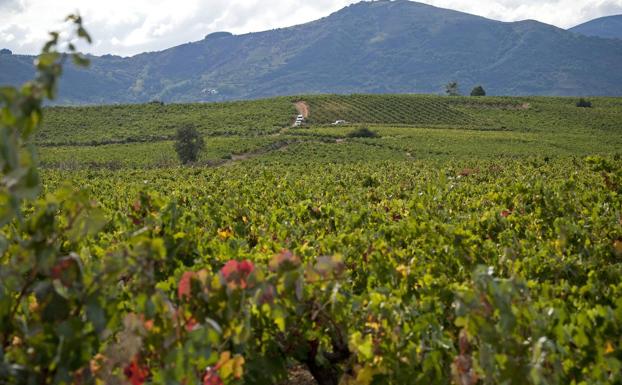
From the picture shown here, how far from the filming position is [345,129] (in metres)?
78.1

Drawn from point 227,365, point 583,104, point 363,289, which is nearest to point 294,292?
point 227,365

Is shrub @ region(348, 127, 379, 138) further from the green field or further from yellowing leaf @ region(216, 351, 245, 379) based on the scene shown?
yellowing leaf @ region(216, 351, 245, 379)

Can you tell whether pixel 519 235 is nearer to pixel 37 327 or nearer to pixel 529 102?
pixel 37 327

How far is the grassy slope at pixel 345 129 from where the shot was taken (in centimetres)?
6138

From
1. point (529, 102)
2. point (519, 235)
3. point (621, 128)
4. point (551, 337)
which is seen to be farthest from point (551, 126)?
point (551, 337)

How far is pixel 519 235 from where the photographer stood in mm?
9086

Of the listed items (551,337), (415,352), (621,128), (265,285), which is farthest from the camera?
(621,128)

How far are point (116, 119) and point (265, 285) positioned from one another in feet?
303

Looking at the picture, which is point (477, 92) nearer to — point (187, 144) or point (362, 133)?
point (362, 133)

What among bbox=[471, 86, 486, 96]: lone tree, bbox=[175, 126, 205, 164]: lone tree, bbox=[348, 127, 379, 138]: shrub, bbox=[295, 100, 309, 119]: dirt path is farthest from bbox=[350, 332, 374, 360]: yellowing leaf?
bbox=[471, 86, 486, 96]: lone tree

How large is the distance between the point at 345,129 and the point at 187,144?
26.9 m

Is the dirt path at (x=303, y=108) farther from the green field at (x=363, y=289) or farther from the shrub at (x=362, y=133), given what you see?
the green field at (x=363, y=289)

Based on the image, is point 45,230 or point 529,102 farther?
point 529,102

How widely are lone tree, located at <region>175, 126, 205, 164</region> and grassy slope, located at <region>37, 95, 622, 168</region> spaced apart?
1.70 m
